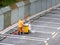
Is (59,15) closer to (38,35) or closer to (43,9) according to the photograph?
(43,9)

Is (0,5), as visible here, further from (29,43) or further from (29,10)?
(29,43)

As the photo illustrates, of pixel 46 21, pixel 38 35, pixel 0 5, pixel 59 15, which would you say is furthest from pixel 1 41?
pixel 59 15

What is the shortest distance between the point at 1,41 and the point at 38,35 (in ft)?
11.2

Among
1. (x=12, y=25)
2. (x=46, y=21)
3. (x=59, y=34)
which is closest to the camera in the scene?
(x=59, y=34)

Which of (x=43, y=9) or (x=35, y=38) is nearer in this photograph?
(x=35, y=38)

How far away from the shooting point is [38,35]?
22562 mm

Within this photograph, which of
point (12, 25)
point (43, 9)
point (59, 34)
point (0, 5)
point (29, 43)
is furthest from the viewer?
point (43, 9)

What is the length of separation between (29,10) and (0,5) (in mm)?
3657

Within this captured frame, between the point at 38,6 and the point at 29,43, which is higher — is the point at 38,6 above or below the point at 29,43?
above

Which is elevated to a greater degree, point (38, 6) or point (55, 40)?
point (38, 6)

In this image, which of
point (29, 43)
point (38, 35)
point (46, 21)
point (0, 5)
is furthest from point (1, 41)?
point (0, 5)

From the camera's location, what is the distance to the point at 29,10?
30.2 metres

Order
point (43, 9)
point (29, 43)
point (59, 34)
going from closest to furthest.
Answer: point (29, 43)
point (59, 34)
point (43, 9)

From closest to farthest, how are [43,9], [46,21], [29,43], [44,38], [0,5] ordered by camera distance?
[29,43], [44,38], [46,21], [0,5], [43,9]
